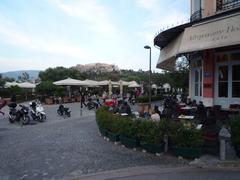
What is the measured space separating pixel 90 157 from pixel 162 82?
5004 centimetres

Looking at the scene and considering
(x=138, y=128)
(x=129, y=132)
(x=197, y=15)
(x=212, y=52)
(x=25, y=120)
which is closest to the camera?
(x=138, y=128)

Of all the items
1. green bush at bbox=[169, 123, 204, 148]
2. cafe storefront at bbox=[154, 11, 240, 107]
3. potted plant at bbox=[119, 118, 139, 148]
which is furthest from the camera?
cafe storefront at bbox=[154, 11, 240, 107]

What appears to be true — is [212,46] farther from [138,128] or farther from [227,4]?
[138,128]

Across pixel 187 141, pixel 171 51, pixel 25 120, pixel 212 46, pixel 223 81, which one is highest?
pixel 171 51

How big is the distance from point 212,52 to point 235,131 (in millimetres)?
6879

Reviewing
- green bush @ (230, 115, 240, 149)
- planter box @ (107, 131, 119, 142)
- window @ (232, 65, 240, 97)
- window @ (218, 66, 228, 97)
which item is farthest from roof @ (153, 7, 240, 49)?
planter box @ (107, 131, 119, 142)

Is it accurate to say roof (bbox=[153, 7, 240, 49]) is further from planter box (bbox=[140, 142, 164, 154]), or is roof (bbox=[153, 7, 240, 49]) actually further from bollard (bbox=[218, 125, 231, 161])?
planter box (bbox=[140, 142, 164, 154])

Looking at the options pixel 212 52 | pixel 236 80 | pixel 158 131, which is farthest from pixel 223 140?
pixel 212 52

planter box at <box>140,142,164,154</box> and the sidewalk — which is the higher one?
planter box at <box>140,142,164,154</box>

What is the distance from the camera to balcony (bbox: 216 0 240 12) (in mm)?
12914

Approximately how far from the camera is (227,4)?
44.0ft

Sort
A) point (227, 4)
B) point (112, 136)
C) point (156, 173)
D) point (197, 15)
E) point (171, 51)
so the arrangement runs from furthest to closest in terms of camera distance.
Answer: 1. point (197, 15)
2. point (171, 51)
3. point (227, 4)
4. point (112, 136)
5. point (156, 173)

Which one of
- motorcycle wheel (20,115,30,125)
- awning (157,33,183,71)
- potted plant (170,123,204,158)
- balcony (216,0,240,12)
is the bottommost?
motorcycle wheel (20,115,30,125)

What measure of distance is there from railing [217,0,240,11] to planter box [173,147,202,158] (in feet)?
22.7
